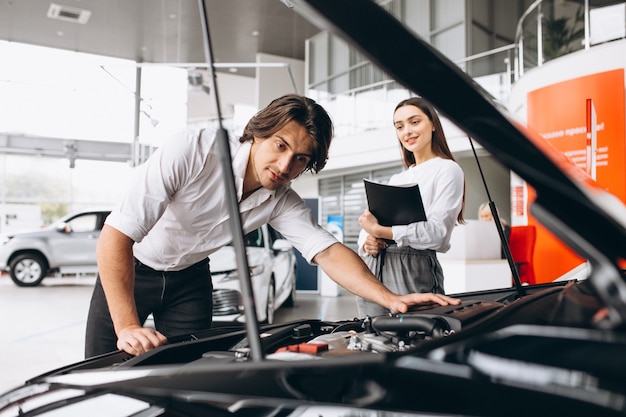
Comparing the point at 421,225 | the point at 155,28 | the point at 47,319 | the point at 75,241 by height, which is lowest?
the point at 47,319

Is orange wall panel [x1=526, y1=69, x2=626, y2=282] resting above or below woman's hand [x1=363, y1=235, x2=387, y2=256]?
above

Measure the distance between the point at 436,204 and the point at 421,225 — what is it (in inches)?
5.1

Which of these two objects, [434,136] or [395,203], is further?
[434,136]

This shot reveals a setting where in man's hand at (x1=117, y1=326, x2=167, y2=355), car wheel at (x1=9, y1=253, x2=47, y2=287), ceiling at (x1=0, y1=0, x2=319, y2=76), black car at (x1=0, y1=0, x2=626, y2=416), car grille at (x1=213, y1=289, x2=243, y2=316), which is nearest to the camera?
black car at (x1=0, y1=0, x2=626, y2=416)

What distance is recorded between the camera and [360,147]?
34.4 ft

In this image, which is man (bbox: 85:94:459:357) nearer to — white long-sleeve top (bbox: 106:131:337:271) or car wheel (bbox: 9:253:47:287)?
white long-sleeve top (bbox: 106:131:337:271)

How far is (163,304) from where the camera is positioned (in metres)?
1.66

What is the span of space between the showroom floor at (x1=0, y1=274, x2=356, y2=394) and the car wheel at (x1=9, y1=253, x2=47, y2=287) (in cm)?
16

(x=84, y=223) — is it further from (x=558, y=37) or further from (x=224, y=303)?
(x=558, y=37)

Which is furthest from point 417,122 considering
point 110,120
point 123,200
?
point 110,120

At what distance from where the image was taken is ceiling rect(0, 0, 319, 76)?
10.5 metres

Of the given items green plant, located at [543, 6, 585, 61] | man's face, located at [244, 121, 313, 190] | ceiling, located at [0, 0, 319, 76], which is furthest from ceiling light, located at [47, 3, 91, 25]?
man's face, located at [244, 121, 313, 190]

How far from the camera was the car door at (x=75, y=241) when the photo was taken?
29.2 feet

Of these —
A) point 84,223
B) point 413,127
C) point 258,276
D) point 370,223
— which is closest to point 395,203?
point 370,223
